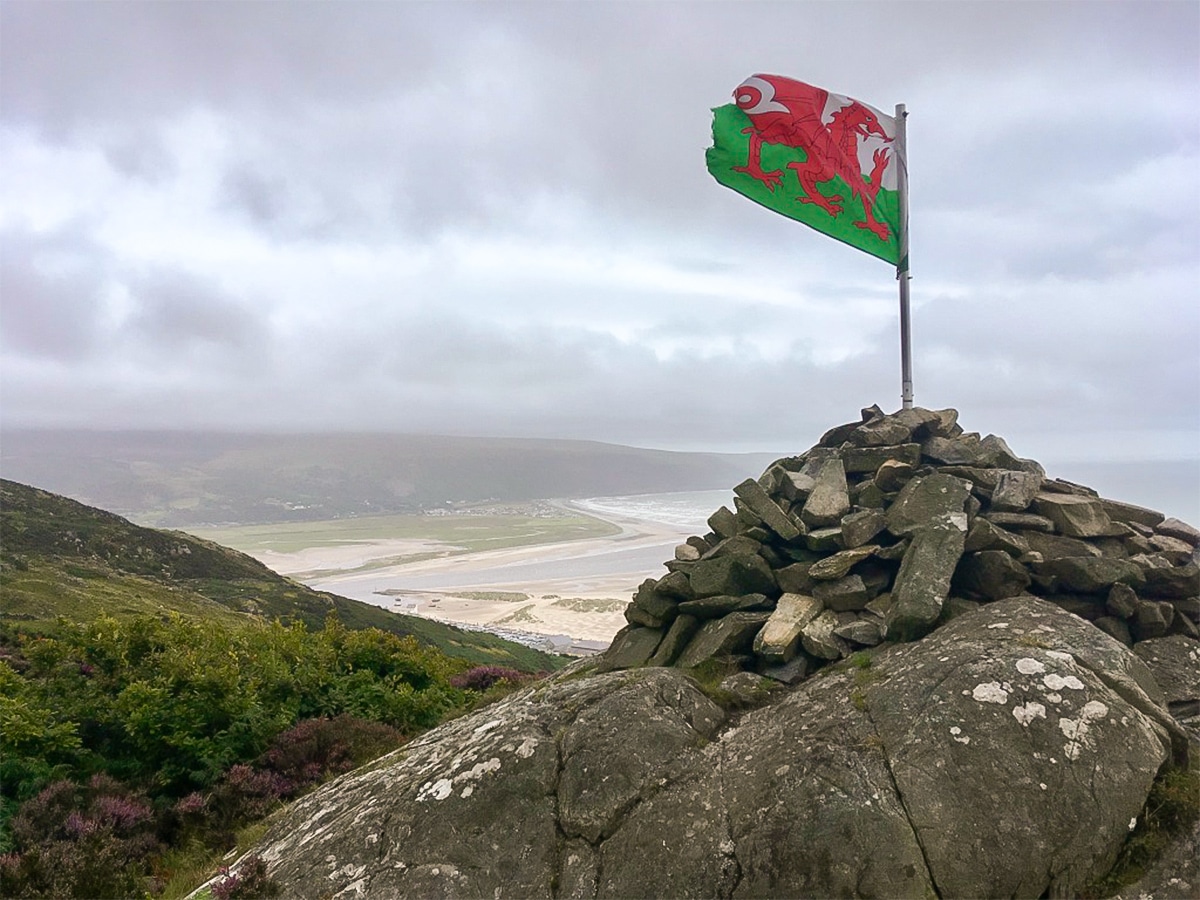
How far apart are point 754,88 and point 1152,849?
30.6 feet

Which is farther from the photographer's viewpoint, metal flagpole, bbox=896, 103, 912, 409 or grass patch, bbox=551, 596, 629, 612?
grass patch, bbox=551, 596, 629, 612

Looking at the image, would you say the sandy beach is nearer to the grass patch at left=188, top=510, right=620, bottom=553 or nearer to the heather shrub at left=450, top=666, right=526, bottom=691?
the grass patch at left=188, top=510, right=620, bottom=553

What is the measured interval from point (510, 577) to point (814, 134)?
7722 centimetres

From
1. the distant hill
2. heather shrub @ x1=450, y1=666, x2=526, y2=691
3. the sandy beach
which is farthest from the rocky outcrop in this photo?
the sandy beach

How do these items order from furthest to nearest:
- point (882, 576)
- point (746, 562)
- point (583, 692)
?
1. point (746, 562)
2. point (882, 576)
3. point (583, 692)

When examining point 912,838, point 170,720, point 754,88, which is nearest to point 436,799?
point 912,838

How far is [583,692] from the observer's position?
24.1 feet

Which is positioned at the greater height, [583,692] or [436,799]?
[583,692]

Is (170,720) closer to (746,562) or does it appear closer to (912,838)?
(746,562)

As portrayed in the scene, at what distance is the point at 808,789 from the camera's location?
5.50m

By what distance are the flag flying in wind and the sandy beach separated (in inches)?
1625

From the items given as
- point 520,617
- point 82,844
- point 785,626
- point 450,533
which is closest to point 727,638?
point 785,626

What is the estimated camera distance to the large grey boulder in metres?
5.05

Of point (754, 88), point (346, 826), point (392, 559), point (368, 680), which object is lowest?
point (392, 559)
